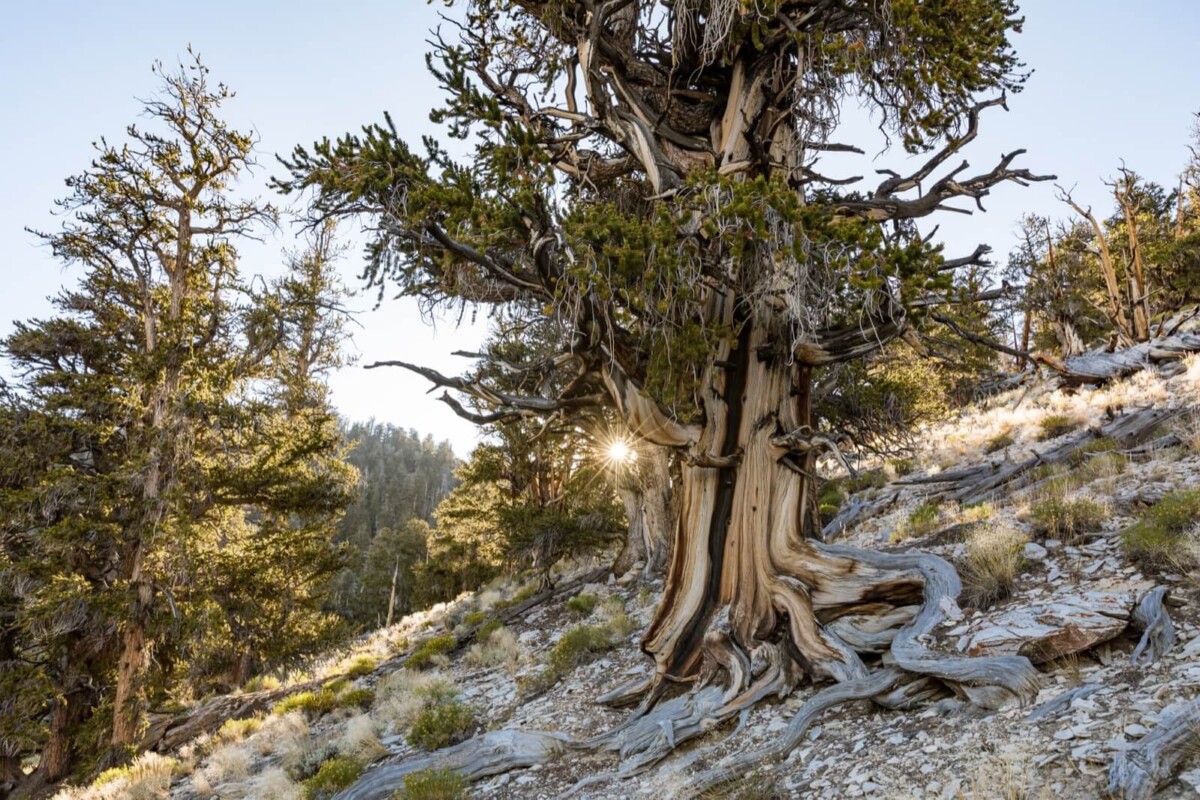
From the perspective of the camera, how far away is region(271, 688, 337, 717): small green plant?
949 cm

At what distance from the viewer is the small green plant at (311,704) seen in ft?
31.1

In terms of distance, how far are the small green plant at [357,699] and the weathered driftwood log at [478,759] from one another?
12.9ft

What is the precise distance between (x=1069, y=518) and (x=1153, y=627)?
238 centimetres

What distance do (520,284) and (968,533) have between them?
527cm

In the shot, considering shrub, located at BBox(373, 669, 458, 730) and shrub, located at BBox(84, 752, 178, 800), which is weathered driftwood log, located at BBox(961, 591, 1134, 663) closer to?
shrub, located at BBox(373, 669, 458, 730)

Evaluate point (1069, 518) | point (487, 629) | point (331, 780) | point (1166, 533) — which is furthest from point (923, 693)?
point (487, 629)

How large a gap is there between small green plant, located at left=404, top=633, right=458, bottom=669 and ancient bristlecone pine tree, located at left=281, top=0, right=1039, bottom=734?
5.71 meters

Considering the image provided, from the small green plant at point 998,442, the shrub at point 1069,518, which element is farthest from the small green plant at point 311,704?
the small green plant at point 998,442

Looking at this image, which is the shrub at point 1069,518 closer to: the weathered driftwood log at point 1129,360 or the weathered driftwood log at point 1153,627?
the weathered driftwood log at point 1153,627

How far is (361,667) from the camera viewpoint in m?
11.7

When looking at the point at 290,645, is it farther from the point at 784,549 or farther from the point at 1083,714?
the point at 1083,714

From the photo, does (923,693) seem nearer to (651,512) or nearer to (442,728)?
(442,728)

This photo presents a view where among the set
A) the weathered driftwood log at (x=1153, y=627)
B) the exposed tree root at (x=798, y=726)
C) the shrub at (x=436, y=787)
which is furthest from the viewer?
the shrub at (x=436, y=787)

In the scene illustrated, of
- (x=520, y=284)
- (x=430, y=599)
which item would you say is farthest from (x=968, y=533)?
(x=430, y=599)
